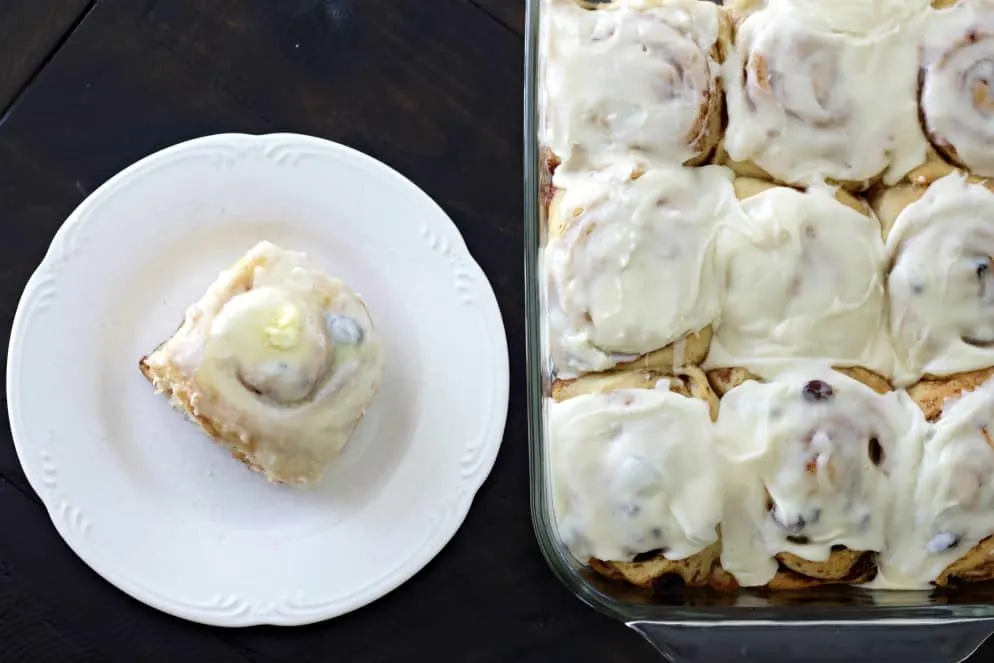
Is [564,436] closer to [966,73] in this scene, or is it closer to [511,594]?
[511,594]

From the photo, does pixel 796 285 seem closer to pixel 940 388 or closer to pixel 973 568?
pixel 940 388

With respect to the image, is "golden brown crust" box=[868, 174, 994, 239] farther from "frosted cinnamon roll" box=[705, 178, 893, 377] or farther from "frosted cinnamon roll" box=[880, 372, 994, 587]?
"frosted cinnamon roll" box=[880, 372, 994, 587]

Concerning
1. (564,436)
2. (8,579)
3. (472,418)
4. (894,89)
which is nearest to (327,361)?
(472,418)

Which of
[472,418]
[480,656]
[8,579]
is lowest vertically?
[480,656]

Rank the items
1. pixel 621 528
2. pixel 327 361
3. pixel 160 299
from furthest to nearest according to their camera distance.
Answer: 1. pixel 160 299
2. pixel 327 361
3. pixel 621 528

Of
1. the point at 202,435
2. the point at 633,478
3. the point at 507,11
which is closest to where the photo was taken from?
the point at 633,478

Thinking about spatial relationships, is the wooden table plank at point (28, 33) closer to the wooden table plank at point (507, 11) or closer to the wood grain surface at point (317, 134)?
the wood grain surface at point (317, 134)

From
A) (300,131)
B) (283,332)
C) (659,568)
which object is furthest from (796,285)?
(300,131)
